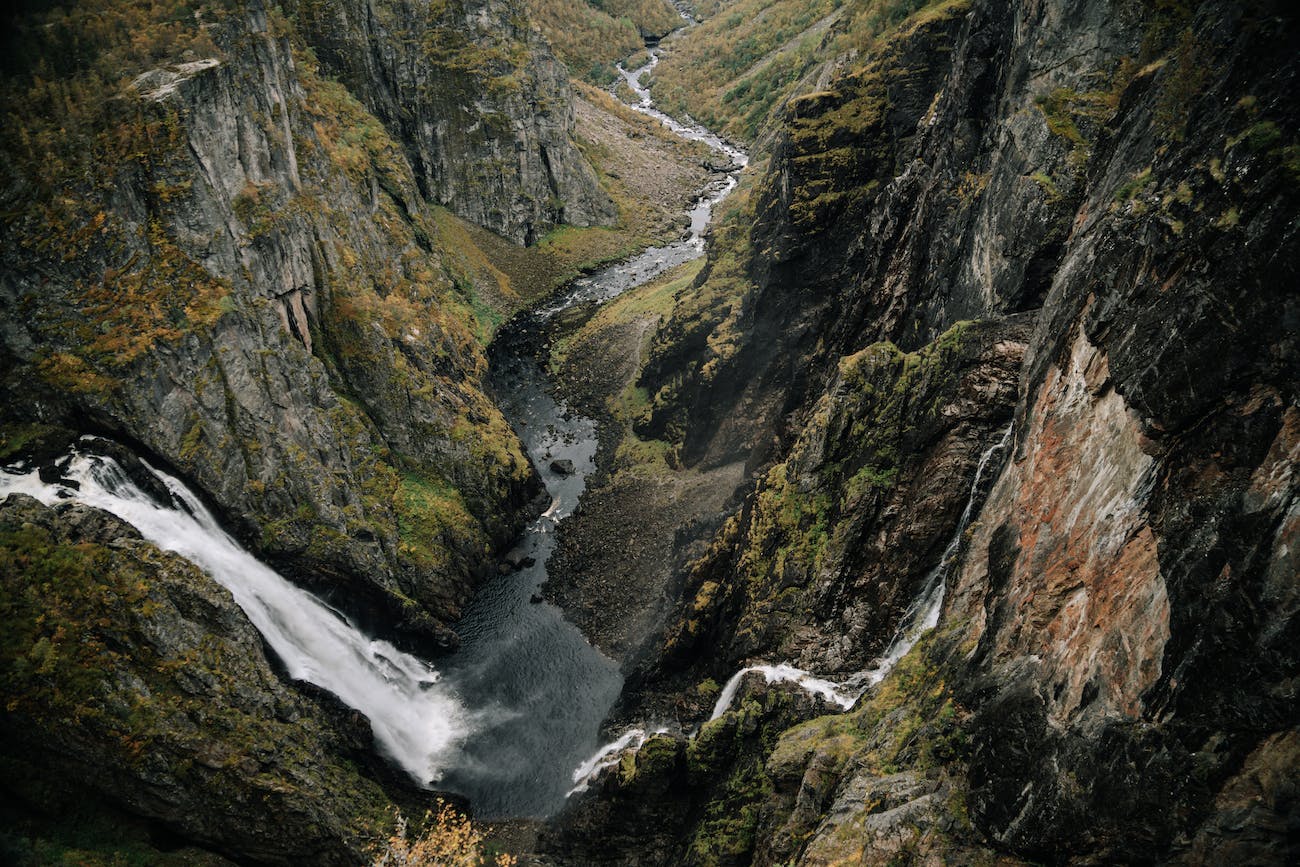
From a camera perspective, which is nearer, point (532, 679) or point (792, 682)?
point (792, 682)

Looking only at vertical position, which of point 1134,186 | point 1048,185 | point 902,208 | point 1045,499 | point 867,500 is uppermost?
point 902,208

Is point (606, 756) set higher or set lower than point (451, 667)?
lower

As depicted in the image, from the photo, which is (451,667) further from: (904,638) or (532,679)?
(904,638)

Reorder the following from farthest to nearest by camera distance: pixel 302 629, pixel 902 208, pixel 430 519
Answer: pixel 430 519, pixel 902 208, pixel 302 629

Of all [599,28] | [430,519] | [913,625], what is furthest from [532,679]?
[599,28]

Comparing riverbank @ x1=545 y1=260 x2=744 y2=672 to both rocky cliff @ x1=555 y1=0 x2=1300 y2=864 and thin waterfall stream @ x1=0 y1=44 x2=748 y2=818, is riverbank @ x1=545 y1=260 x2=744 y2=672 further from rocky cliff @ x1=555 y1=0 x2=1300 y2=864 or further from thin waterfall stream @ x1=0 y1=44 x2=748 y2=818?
rocky cliff @ x1=555 y1=0 x2=1300 y2=864

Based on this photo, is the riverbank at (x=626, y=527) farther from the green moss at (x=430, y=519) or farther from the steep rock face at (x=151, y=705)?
the steep rock face at (x=151, y=705)
